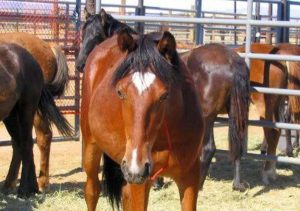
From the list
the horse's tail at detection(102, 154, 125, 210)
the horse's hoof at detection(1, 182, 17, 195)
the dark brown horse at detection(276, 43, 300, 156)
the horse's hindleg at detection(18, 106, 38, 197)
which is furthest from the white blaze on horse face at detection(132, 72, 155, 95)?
the dark brown horse at detection(276, 43, 300, 156)

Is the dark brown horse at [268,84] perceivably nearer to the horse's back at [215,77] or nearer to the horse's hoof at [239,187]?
the horse's hoof at [239,187]

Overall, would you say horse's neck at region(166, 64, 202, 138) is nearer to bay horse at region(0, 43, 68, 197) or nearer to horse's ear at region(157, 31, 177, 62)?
horse's ear at region(157, 31, 177, 62)

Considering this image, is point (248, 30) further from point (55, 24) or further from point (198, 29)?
point (198, 29)

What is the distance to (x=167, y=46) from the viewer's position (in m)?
2.97

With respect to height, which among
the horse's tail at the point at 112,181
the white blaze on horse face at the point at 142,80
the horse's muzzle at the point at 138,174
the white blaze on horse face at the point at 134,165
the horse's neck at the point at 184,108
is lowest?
the horse's tail at the point at 112,181

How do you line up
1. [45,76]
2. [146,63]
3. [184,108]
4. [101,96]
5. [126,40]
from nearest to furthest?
[146,63] → [126,40] → [184,108] → [101,96] → [45,76]

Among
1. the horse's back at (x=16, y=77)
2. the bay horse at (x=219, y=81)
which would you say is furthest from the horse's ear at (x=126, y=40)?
the horse's back at (x=16, y=77)

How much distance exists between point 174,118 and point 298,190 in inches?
128

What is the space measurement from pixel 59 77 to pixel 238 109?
2.09 meters

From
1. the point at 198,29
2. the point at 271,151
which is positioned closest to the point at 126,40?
the point at 271,151

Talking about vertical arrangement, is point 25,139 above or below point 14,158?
above

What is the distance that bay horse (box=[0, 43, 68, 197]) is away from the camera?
5332 millimetres

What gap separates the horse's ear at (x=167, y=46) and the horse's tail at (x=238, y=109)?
256 cm

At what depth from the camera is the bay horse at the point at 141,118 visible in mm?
2703
